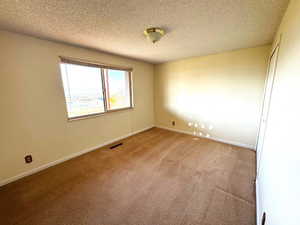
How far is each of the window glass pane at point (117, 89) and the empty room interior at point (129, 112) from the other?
34 mm

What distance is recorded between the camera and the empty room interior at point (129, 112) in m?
1.18

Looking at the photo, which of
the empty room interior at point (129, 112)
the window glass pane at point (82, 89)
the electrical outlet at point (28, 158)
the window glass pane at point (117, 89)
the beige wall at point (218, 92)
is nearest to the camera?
the empty room interior at point (129, 112)

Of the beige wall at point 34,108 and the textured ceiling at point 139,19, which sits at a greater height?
the textured ceiling at point 139,19

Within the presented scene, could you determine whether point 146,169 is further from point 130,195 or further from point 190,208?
point 190,208

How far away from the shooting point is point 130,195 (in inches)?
62.7

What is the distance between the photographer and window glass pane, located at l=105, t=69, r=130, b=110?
3027 millimetres

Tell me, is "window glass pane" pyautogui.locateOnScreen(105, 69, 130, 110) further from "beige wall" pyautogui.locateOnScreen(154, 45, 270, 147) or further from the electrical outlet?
the electrical outlet

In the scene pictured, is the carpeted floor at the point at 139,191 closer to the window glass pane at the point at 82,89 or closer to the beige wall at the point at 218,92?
the beige wall at the point at 218,92

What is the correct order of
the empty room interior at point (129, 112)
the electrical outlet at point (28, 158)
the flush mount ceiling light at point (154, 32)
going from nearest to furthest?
the empty room interior at point (129, 112) → the flush mount ceiling light at point (154, 32) → the electrical outlet at point (28, 158)

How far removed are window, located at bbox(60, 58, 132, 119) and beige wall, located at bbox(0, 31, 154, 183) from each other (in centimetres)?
15

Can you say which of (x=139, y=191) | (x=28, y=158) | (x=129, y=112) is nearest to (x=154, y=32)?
(x=139, y=191)

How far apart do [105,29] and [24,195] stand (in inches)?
95.2

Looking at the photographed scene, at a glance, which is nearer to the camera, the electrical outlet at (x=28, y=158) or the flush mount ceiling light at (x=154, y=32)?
the flush mount ceiling light at (x=154, y=32)

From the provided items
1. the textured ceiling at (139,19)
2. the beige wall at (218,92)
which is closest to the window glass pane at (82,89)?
the textured ceiling at (139,19)
